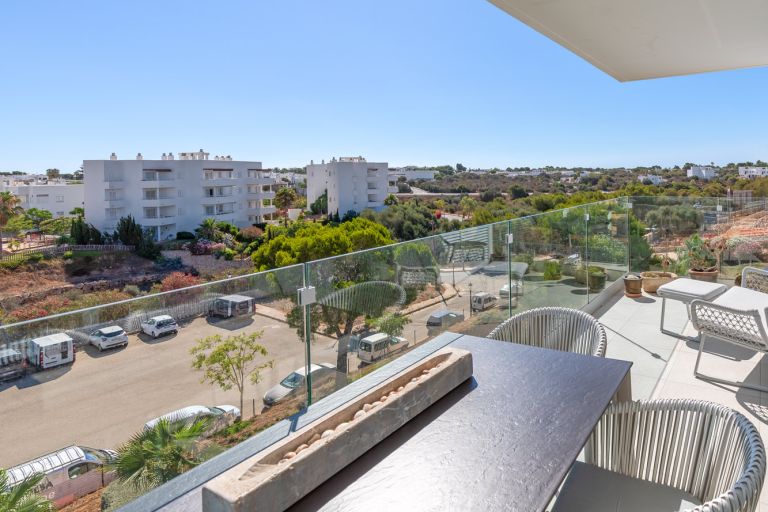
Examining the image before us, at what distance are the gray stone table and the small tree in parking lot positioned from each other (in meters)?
0.95

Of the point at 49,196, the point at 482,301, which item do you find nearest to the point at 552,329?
the point at 482,301

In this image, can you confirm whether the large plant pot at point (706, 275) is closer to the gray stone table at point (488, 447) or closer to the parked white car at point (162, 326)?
the gray stone table at point (488, 447)

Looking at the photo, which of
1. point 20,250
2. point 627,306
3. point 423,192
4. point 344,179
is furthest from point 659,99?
point 20,250

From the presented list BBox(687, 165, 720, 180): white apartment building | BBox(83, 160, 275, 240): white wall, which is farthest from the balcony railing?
BBox(83, 160, 275, 240): white wall

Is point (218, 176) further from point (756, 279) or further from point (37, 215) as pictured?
point (756, 279)

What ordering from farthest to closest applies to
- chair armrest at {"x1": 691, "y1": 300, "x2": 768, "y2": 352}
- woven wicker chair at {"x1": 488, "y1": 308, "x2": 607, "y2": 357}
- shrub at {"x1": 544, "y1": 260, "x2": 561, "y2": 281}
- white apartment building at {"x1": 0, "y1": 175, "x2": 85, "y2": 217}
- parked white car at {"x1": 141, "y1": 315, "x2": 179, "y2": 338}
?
white apartment building at {"x1": 0, "y1": 175, "x2": 85, "y2": 217} < shrub at {"x1": 544, "y1": 260, "x2": 561, "y2": 281} < chair armrest at {"x1": 691, "y1": 300, "x2": 768, "y2": 352} < woven wicker chair at {"x1": 488, "y1": 308, "x2": 607, "y2": 357} < parked white car at {"x1": 141, "y1": 315, "x2": 179, "y2": 338}

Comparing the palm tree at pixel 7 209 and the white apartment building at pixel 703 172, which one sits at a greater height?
the white apartment building at pixel 703 172

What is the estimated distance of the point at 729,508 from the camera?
→ 0.95m

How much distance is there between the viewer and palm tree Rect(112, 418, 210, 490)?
1.58 m

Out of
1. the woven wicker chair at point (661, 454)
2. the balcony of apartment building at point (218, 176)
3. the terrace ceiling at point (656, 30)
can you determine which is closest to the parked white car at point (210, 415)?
the woven wicker chair at point (661, 454)

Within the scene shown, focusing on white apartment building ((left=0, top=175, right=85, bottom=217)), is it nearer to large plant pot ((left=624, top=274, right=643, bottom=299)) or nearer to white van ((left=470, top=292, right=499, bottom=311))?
large plant pot ((left=624, top=274, right=643, bottom=299))

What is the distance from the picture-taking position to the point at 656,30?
10.9 feet

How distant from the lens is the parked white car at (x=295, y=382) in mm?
2129

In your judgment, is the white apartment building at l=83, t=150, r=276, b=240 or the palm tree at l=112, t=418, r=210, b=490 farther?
the white apartment building at l=83, t=150, r=276, b=240
